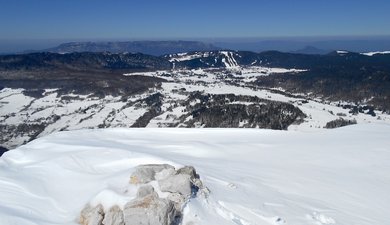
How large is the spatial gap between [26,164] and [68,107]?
149675 mm

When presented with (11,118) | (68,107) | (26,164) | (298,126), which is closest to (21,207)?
(26,164)

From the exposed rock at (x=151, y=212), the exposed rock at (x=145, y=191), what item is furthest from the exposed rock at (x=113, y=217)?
the exposed rock at (x=145, y=191)

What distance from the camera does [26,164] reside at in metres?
30.4

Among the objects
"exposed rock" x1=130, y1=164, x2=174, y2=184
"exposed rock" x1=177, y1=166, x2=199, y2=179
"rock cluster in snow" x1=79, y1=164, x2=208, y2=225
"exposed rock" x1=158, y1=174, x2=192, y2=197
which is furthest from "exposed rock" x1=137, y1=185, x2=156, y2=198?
"exposed rock" x1=177, y1=166, x2=199, y2=179

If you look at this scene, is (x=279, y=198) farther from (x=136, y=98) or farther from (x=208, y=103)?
(x=136, y=98)

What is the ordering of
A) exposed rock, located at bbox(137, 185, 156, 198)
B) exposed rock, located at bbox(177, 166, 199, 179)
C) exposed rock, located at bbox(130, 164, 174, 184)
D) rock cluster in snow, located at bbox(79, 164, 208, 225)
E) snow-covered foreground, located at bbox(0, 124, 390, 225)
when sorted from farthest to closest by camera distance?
exposed rock, located at bbox(177, 166, 199, 179) < exposed rock, located at bbox(130, 164, 174, 184) < snow-covered foreground, located at bbox(0, 124, 390, 225) < exposed rock, located at bbox(137, 185, 156, 198) < rock cluster in snow, located at bbox(79, 164, 208, 225)

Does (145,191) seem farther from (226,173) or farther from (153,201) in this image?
(226,173)

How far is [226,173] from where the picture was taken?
26.9 m

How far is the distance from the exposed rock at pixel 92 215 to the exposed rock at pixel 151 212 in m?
1.42

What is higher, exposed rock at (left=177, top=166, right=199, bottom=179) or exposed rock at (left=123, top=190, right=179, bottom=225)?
exposed rock at (left=177, top=166, right=199, bottom=179)

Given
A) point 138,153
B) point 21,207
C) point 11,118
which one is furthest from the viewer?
point 11,118

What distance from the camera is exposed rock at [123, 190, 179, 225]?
63.6 feet

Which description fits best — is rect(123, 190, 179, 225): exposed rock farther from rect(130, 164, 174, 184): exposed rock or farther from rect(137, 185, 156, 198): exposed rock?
rect(130, 164, 174, 184): exposed rock

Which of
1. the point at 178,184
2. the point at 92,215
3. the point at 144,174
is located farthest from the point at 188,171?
the point at 92,215
